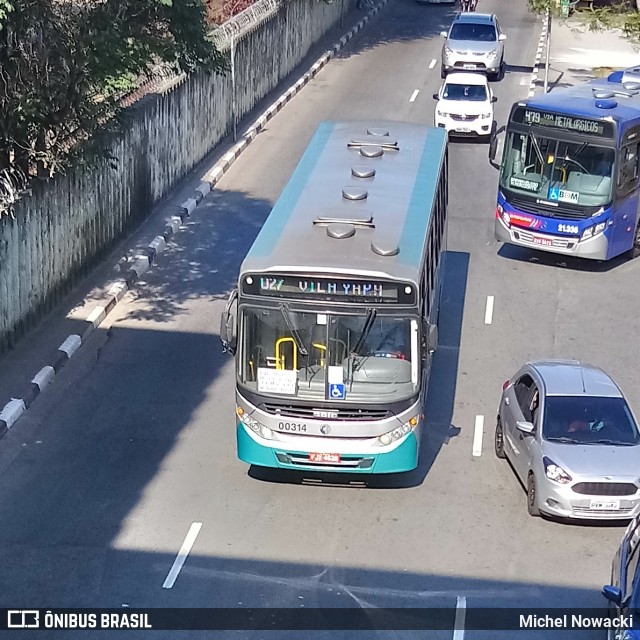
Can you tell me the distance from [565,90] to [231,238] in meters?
7.16

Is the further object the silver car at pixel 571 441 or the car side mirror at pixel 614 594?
the silver car at pixel 571 441

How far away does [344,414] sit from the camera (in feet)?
46.3

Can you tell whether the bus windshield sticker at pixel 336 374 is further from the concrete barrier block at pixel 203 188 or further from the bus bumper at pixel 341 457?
the concrete barrier block at pixel 203 188

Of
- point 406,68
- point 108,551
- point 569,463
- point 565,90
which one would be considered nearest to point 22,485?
point 108,551

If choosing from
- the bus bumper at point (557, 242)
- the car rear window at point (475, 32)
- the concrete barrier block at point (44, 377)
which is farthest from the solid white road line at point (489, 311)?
the car rear window at point (475, 32)

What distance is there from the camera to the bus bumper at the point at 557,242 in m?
23.2

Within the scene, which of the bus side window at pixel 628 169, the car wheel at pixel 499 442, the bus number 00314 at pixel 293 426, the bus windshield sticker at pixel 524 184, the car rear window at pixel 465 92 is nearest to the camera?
the bus number 00314 at pixel 293 426

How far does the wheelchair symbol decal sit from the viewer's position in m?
14.0

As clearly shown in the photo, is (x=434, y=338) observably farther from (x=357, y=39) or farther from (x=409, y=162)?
(x=357, y=39)

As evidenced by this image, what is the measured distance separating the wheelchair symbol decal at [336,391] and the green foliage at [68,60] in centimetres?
745

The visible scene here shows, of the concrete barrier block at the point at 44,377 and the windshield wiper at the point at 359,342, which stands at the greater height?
the windshield wiper at the point at 359,342

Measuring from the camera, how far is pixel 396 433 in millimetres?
14297

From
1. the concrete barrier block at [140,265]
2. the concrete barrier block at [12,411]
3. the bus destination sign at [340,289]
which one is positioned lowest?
the concrete barrier block at [140,265]

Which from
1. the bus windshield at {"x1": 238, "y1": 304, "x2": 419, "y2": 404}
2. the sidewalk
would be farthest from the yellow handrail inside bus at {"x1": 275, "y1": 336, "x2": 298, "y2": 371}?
the sidewalk
